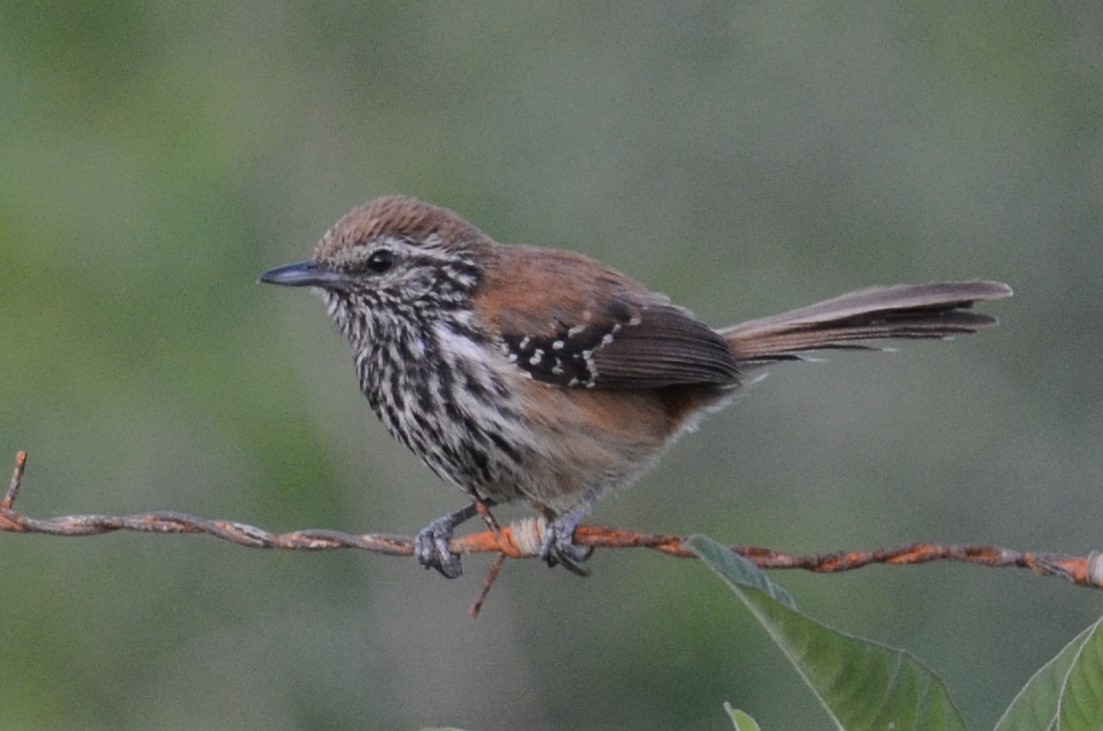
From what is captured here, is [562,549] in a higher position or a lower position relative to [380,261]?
lower

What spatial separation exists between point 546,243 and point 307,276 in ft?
11.0

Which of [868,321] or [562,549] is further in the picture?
[868,321]

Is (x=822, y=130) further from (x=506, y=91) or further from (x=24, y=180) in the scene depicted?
(x=24, y=180)

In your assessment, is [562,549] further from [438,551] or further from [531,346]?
[531,346]

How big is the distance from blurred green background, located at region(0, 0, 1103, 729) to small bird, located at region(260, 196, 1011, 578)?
88.7 inches

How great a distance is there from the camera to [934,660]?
6.70m

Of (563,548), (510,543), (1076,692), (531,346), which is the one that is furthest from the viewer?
(531,346)

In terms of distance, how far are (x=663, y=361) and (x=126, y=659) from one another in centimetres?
351

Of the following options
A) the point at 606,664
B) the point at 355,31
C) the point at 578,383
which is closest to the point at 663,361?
the point at 578,383

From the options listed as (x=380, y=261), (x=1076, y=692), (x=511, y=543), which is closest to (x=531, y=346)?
(x=380, y=261)

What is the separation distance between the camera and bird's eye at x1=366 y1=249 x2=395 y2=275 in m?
5.01

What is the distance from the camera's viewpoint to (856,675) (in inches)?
85.1

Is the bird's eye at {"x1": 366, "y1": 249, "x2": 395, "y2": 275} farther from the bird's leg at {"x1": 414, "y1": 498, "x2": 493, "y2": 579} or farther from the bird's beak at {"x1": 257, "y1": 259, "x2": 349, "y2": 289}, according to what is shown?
the bird's leg at {"x1": 414, "y1": 498, "x2": 493, "y2": 579}

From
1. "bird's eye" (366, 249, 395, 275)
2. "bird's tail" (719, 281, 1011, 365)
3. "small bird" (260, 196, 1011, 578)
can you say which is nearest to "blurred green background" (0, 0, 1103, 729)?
"bird's tail" (719, 281, 1011, 365)
